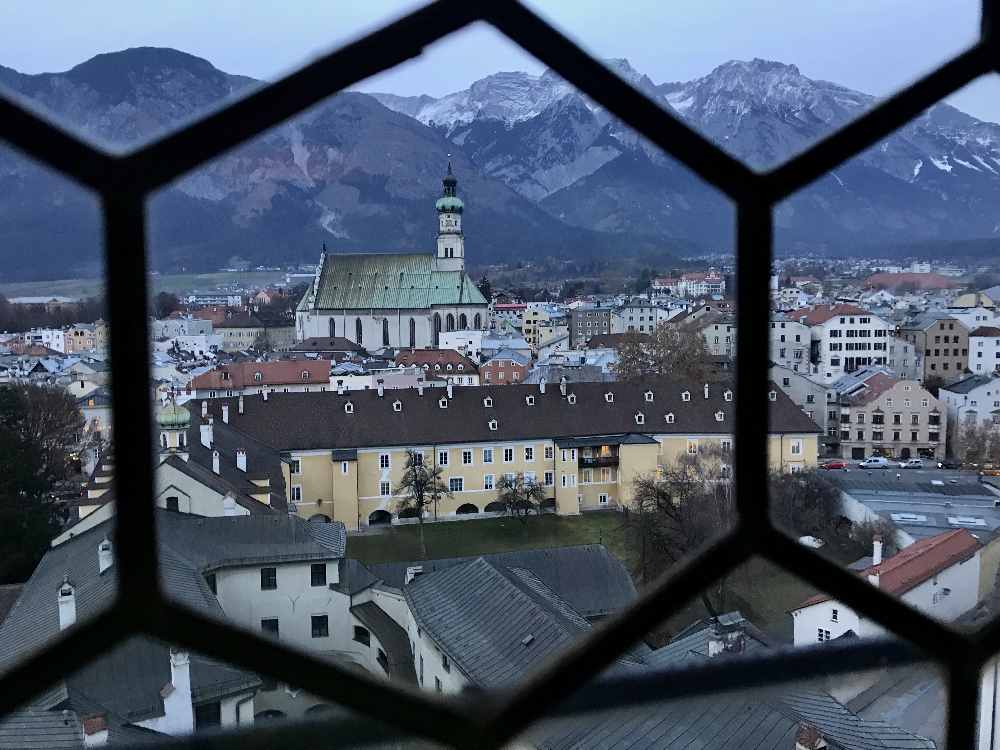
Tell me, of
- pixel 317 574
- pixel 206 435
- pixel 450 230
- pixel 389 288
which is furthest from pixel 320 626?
pixel 450 230

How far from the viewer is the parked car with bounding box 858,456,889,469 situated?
852cm

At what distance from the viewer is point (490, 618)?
3832 millimetres

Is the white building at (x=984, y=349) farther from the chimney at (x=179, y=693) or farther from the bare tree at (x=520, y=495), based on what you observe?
the chimney at (x=179, y=693)

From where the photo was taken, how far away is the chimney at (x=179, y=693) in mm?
2318

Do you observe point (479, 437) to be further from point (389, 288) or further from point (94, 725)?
point (389, 288)

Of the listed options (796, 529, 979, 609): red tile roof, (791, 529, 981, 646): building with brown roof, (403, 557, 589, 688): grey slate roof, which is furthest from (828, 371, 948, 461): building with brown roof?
(791, 529, 981, 646): building with brown roof

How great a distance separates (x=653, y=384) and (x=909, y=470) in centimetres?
298

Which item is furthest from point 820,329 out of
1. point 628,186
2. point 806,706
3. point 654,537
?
point 628,186

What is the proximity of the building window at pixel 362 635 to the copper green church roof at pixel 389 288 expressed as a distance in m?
17.5

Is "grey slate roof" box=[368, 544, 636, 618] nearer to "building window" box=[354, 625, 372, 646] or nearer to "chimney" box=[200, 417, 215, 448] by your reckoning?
"building window" box=[354, 625, 372, 646]

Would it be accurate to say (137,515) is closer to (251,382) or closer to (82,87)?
(82,87)

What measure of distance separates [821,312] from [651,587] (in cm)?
967

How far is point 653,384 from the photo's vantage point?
10695 mm

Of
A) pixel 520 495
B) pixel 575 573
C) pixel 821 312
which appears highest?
pixel 821 312
